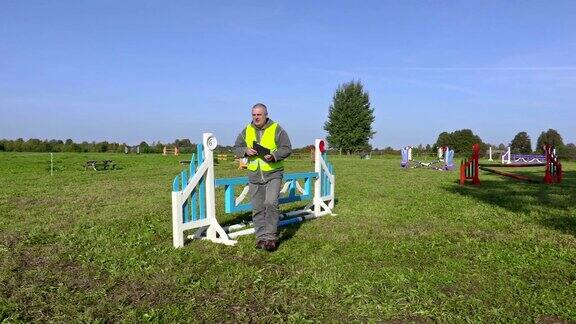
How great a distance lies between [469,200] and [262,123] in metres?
6.65

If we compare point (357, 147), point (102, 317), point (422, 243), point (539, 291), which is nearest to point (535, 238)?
point (422, 243)

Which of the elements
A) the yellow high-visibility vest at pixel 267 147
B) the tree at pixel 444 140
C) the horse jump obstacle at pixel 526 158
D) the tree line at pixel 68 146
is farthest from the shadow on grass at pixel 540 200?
the tree at pixel 444 140

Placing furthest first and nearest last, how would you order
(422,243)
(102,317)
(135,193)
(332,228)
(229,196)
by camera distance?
1. (135,193)
2. (332,228)
3. (229,196)
4. (422,243)
5. (102,317)

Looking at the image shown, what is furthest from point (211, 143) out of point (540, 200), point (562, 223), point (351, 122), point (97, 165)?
point (351, 122)

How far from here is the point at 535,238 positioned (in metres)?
6.21

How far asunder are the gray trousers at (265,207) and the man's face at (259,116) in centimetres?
78

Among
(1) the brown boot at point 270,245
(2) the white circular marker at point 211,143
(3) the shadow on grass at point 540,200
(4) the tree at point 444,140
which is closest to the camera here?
(1) the brown boot at point 270,245

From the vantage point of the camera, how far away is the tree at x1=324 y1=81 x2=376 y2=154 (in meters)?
64.0

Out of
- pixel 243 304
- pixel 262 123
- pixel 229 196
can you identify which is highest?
pixel 262 123

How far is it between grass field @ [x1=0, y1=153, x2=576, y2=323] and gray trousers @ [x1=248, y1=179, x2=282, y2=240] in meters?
0.27

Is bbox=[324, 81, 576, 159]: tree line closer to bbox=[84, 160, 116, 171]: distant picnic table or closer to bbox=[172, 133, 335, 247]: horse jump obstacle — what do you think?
bbox=[84, 160, 116, 171]: distant picnic table

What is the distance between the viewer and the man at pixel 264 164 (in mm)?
5793

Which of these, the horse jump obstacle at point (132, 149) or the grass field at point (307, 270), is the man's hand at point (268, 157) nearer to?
the grass field at point (307, 270)

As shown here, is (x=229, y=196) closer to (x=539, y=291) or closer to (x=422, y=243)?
(x=422, y=243)
